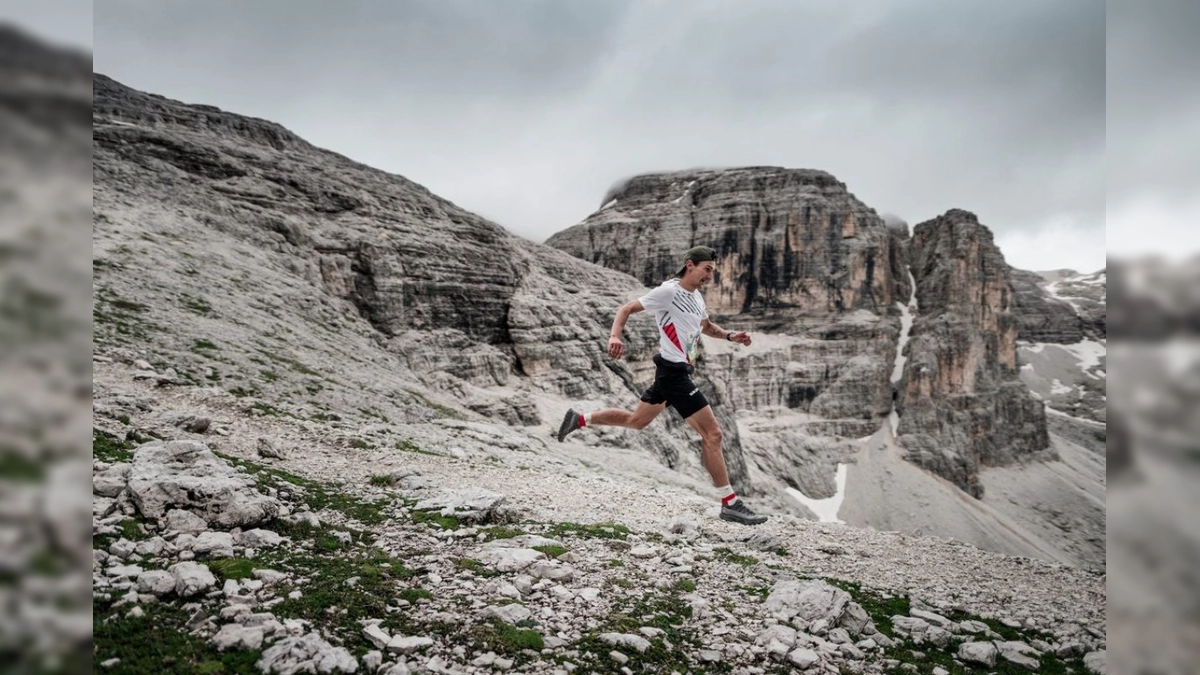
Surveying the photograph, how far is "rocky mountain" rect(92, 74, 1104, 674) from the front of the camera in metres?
3.71

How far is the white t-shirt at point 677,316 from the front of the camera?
7035mm

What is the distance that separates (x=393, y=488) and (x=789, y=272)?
122 m

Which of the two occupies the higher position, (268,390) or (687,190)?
(687,190)

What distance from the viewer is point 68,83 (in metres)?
1.66

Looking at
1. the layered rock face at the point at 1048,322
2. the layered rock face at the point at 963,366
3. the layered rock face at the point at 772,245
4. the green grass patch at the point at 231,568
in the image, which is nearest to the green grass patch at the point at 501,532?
the green grass patch at the point at 231,568

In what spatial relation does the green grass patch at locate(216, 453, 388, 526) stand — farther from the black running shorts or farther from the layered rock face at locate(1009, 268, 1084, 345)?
the layered rock face at locate(1009, 268, 1084, 345)

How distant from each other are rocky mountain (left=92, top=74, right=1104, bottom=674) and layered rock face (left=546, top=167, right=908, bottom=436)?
5988 cm

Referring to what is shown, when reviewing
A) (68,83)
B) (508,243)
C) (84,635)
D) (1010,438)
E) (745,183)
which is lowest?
(1010,438)

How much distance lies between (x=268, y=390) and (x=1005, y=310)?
146571 mm

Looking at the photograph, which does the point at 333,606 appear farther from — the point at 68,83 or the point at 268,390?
the point at 268,390

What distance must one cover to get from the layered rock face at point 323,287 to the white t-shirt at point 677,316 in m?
12.8

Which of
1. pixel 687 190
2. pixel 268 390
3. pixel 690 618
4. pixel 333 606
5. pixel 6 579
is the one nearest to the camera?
pixel 6 579

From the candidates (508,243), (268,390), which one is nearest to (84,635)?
(268,390)

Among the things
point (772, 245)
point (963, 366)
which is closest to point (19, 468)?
point (772, 245)
